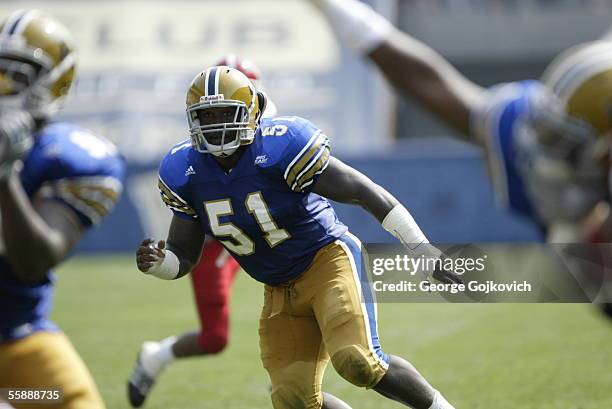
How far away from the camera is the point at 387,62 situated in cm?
284

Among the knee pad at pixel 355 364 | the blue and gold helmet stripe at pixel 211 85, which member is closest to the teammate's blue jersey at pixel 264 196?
the blue and gold helmet stripe at pixel 211 85

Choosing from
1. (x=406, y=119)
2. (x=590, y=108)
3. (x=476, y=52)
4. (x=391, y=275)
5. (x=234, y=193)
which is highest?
(x=590, y=108)

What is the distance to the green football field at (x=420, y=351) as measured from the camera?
5766 mm

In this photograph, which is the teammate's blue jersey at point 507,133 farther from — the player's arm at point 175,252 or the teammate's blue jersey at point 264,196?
the player's arm at point 175,252

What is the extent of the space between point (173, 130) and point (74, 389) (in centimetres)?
1511

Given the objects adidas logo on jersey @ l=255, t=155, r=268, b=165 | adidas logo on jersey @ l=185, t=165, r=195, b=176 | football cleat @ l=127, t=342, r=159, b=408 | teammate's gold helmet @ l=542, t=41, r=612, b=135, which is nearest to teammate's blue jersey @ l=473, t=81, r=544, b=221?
teammate's gold helmet @ l=542, t=41, r=612, b=135

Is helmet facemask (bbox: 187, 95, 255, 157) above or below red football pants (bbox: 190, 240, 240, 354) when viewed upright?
above

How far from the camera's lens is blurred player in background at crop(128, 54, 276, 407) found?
228 inches

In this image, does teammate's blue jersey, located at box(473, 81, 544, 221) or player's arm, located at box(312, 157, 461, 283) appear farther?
player's arm, located at box(312, 157, 461, 283)

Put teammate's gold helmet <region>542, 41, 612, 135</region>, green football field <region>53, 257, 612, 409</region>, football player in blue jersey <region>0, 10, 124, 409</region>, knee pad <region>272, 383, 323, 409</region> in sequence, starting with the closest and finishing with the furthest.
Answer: teammate's gold helmet <region>542, 41, 612, 135</region>
football player in blue jersey <region>0, 10, 124, 409</region>
knee pad <region>272, 383, 323, 409</region>
green football field <region>53, 257, 612, 409</region>

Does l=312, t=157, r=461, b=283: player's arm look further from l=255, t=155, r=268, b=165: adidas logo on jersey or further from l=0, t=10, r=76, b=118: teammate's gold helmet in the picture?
l=0, t=10, r=76, b=118: teammate's gold helmet

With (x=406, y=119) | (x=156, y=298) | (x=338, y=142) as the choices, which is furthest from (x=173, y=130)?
(x=156, y=298)

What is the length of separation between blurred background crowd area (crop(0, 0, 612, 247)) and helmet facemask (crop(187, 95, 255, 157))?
13.1m

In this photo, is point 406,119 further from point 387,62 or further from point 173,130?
point 387,62
